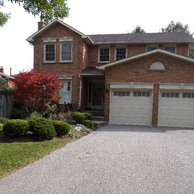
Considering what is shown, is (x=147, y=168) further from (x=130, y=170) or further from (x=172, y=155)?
(x=172, y=155)

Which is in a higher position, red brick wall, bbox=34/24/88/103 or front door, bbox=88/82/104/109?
red brick wall, bbox=34/24/88/103

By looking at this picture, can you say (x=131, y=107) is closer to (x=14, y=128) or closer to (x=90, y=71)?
(x=90, y=71)

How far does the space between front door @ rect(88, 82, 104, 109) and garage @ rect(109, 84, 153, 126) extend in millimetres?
3810

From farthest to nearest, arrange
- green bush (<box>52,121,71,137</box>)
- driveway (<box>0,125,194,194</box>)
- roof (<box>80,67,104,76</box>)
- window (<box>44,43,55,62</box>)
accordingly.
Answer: window (<box>44,43,55,62</box>) < roof (<box>80,67,104,76</box>) < green bush (<box>52,121,71,137</box>) < driveway (<box>0,125,194,194</box>)

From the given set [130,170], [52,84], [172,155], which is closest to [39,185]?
[130,170]

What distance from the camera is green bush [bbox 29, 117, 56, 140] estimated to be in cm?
732

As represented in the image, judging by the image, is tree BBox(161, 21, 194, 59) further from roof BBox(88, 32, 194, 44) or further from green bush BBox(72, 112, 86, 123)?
green bush BBox(72, 112, 86, 123)

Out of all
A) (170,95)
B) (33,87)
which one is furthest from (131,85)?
(33,87)

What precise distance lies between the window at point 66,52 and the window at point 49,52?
30.8 inches

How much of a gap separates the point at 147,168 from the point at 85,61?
39.4ft

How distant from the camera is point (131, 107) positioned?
12203 millimetres

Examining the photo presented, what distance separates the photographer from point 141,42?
49.8ft

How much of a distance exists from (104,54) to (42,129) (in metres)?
10.4

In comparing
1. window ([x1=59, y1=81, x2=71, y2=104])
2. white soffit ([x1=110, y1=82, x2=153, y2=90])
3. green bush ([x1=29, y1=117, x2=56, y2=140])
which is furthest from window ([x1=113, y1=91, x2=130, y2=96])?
green bush ([x1=29, y1=117, x2=56, y2=140])
